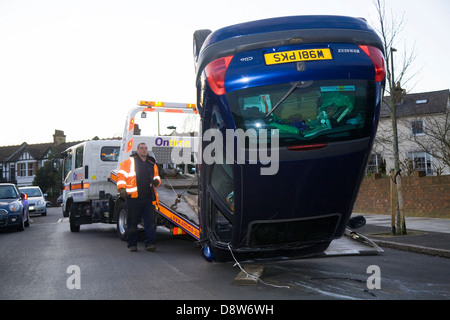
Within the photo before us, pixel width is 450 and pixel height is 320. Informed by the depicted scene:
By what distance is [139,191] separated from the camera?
353 inches

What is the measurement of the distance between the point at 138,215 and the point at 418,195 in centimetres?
1158

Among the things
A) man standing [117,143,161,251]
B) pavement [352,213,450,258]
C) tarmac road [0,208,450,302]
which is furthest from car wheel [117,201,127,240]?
pavement [352,213,450,258]

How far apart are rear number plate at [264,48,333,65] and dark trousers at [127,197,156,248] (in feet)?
15.7

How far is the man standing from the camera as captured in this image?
29.4 ft

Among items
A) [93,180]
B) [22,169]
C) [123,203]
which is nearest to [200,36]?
[123,203]

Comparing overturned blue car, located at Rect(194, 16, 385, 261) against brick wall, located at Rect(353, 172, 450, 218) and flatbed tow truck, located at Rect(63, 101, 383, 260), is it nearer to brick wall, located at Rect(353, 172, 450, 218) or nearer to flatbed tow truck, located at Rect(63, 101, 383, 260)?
flatbed tow truck, located at Rect(63, 101, 383, 260)

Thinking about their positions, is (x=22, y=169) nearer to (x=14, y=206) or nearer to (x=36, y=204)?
(x=36, y=204)

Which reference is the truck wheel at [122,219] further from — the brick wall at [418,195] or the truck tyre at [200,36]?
the brick wall at [418,195]

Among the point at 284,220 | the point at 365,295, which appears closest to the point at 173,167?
the point at 284,220

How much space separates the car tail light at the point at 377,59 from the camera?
5.15 m

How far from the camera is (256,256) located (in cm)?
613

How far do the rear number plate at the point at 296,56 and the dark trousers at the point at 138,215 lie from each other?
15.7ft

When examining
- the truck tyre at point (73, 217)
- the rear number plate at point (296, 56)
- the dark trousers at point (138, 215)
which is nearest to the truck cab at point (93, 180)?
the truck tyre at point (73, 217)

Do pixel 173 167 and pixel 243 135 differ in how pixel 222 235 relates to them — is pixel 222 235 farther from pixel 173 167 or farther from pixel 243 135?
pixel 173 167
